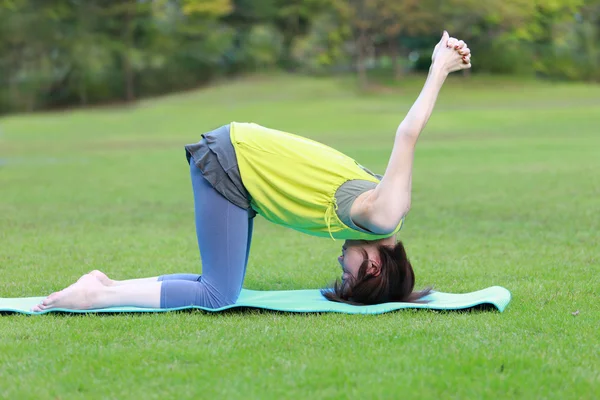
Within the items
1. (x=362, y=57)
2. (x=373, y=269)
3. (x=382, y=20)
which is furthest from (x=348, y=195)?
(x=382, y=20)

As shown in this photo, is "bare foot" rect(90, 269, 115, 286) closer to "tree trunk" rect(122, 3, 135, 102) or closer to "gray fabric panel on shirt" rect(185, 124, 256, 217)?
"gray fabric panel on shirt" rect(185, 124, 256, 217)

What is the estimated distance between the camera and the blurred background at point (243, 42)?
132ft

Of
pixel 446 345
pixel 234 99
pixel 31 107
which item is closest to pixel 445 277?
pixel 446 345

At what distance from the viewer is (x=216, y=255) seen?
4684mm

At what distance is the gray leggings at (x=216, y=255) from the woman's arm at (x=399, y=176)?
0.73 meters

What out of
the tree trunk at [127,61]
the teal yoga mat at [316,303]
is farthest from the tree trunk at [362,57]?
the teal yoga mat at [316,303]

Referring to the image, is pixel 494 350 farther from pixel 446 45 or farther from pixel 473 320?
pixel 446 45

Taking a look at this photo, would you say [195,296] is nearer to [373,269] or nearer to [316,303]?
[316,303]

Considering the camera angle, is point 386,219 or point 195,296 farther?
point 195,296

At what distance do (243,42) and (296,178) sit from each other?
40.1 m

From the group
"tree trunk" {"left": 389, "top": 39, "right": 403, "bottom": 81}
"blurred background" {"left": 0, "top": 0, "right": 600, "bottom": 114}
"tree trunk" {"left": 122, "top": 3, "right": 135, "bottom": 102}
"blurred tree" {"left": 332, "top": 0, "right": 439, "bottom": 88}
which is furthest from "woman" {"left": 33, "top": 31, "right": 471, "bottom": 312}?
"tree trunk" {"left": 389, "top": 39, "right": 403, "bottom": 81}

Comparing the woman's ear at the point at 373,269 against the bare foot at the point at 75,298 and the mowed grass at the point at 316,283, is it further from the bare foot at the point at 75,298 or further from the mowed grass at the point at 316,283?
the bare foot at the point at 75,298

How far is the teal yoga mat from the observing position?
183 inches

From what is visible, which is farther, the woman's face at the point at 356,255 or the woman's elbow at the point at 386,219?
the woman's face at the point at 356,255
